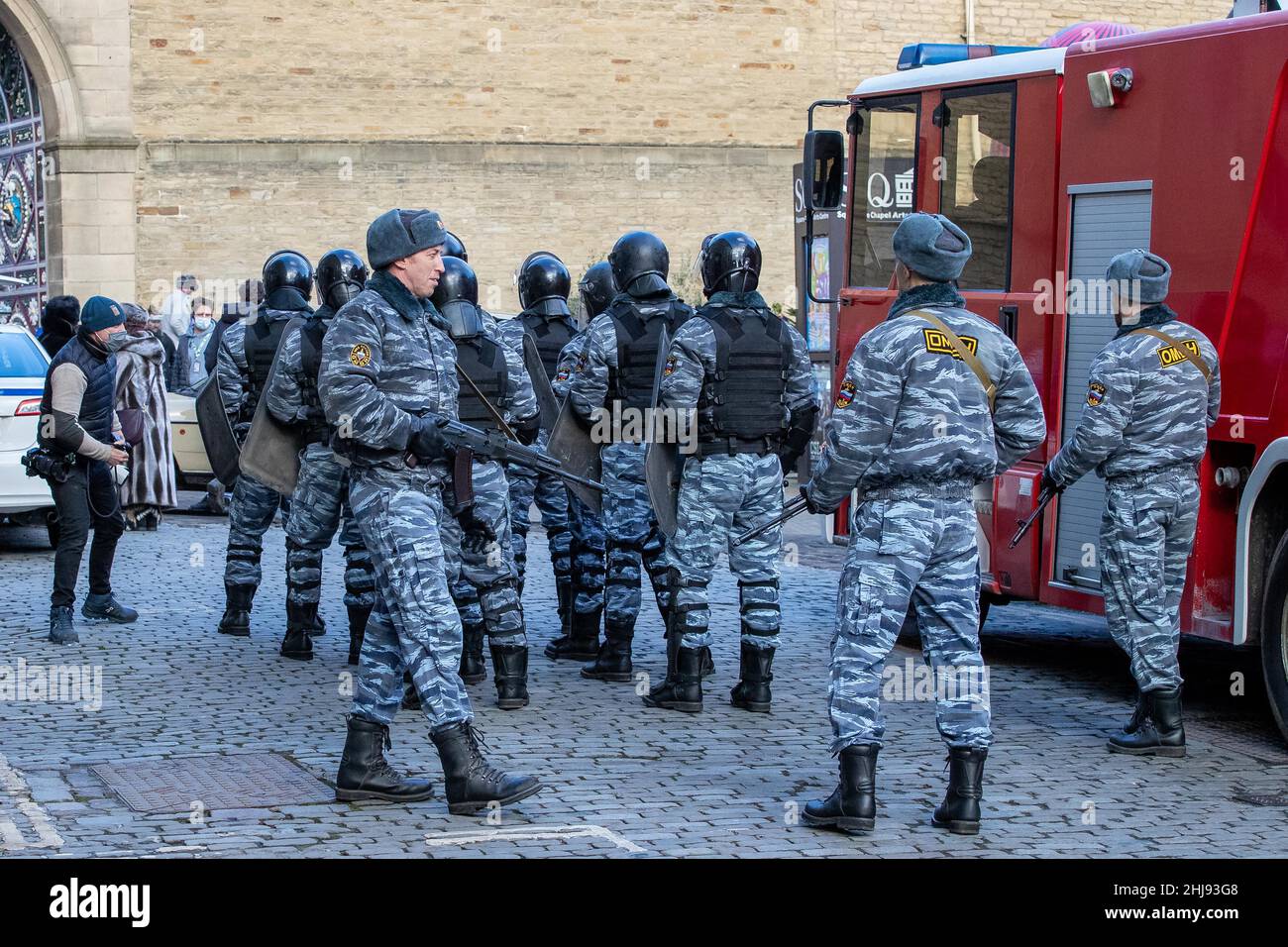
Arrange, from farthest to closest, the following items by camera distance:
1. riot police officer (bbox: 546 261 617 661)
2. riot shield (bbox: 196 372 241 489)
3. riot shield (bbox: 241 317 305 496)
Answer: riot shield (bbox: 196 372 241 489) → riot police officer (bbox: 546 261 617 661) → riot shield (bbox: 241 317 305 496)

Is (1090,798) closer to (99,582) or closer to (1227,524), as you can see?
(1227,524)

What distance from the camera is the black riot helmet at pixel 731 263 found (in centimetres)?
809

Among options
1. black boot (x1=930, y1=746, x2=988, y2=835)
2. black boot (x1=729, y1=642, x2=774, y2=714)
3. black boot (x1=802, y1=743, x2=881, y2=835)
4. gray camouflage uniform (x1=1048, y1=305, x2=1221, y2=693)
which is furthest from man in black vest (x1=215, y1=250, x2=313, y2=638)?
black boot (x1=930, y1=746, x2=988, y2=835)

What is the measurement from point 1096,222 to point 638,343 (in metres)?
2.19

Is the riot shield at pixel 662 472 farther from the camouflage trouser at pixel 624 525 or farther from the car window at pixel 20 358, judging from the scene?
the car window at pixel 20 358

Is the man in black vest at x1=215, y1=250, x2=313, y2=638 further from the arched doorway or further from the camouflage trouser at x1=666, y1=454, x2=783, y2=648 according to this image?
the arched doorway

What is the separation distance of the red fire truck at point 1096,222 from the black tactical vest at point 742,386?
1.44 meters

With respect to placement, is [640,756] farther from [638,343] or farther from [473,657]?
[638,343]

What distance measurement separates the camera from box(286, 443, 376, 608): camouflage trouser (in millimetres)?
9031

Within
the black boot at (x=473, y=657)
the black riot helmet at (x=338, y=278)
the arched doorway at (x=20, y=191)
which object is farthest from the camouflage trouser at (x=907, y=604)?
the arched doorway at (x=20, y=191)

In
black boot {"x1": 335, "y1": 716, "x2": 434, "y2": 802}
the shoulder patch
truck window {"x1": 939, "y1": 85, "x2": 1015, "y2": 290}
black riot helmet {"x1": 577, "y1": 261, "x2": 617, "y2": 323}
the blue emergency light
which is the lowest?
black boot {"x1": 335, "y1": 716, "x2": 434, "y2": 802}

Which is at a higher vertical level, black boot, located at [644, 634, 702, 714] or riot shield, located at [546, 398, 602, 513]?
riot shield, located at [546, 398, 602, 513]

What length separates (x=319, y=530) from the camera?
30.5ft

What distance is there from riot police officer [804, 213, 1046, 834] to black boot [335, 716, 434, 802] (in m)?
1.43
